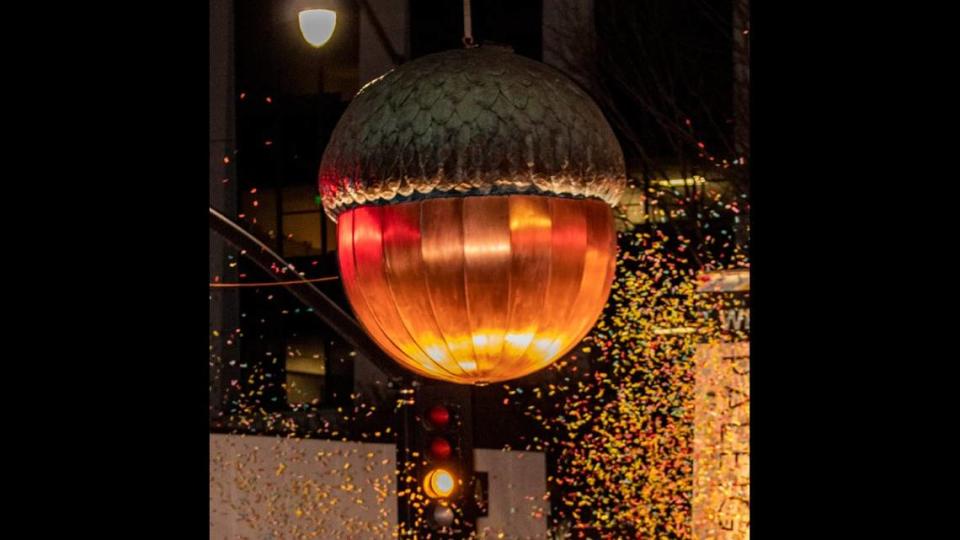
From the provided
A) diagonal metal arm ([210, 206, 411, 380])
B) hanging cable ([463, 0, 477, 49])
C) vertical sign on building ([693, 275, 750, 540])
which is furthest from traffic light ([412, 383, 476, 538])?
hanging cable ([463, 0, 477, 49])

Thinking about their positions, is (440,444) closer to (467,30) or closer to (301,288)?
(301,288)

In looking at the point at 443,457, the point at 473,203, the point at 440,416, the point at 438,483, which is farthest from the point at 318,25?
the point at 473,203

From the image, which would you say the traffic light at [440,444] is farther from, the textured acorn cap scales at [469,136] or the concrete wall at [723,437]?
the textured acorn cap scales at [469,136]

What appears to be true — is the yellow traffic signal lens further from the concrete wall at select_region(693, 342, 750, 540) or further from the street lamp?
the street lamp

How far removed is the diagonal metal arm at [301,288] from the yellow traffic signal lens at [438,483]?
99 centimetres

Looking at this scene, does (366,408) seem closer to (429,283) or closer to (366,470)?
(366,470)

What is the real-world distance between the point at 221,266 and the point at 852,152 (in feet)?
42.8

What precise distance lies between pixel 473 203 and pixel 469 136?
21 centimetres

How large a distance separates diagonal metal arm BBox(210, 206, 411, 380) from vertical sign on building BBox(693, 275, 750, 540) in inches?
53.6

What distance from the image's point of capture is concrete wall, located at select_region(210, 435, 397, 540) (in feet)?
35.3

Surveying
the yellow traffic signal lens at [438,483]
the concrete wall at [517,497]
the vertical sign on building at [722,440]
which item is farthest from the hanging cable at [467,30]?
the concrete wall at [517,497]

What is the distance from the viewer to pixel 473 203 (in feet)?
12.8

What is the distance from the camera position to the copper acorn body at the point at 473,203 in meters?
3.82

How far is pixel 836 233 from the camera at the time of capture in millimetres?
1573
